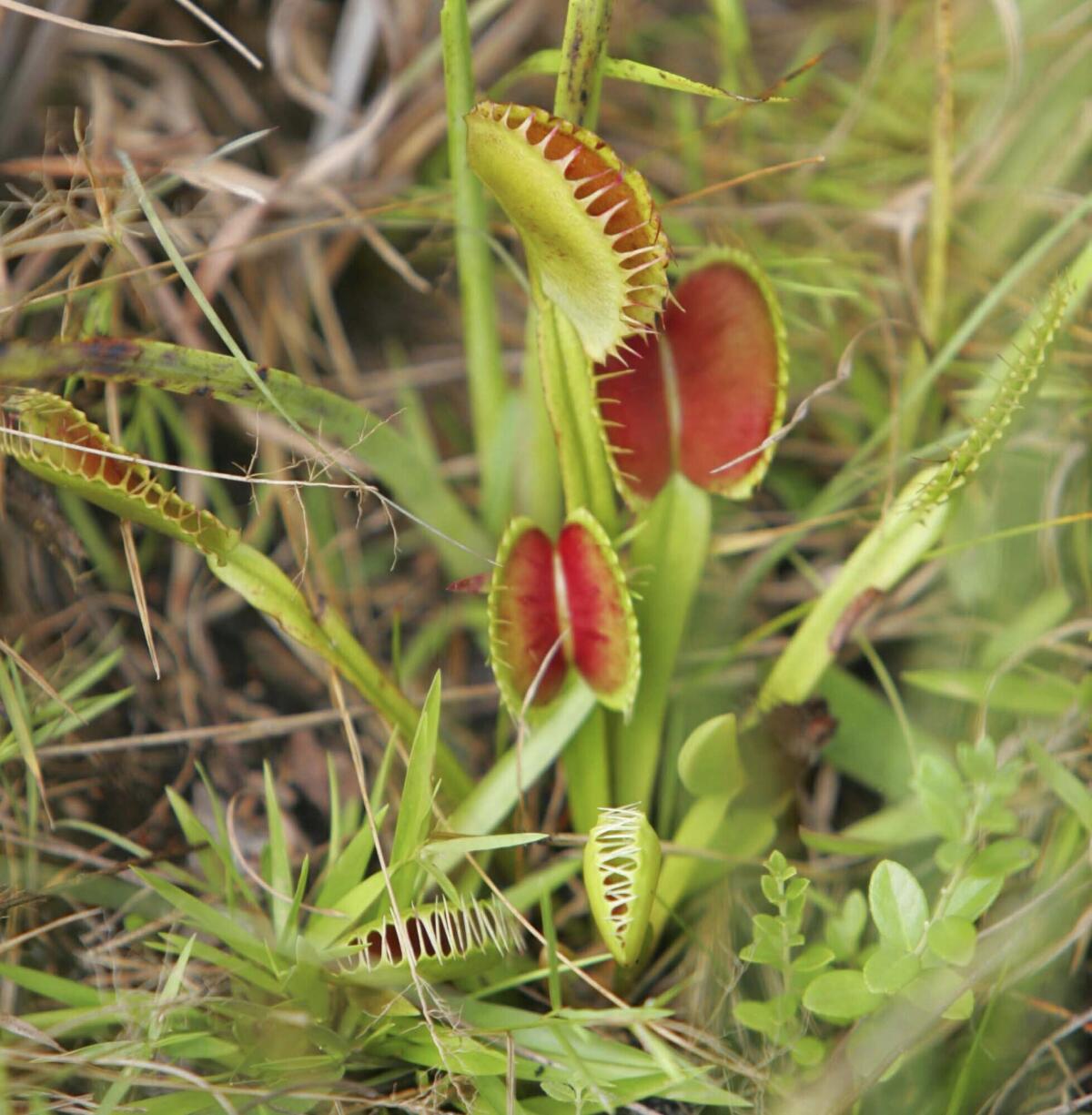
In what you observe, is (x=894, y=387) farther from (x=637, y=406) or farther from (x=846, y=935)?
(x=846, y=935)

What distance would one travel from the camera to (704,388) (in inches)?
31.4

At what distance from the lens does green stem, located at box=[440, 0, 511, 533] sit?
2.45ft

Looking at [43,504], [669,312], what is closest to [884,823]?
[669,312]

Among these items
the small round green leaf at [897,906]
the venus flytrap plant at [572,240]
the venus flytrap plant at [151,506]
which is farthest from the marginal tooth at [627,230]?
the small round green leaf at [897,906]

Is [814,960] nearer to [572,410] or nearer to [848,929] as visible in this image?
[848,929]

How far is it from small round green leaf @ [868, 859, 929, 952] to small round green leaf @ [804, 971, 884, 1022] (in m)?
0.04

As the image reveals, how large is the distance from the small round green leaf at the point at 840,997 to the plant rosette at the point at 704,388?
34cm

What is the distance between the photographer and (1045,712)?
829 mm

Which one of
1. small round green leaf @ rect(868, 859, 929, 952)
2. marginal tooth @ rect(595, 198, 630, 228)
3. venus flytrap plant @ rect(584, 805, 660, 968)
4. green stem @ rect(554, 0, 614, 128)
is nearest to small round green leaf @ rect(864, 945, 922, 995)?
small round green leaf @ rect(868, 859, 929, 952)

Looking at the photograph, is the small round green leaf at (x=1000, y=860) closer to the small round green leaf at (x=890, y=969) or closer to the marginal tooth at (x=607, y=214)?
the small round green leaf at (x=890, y=969)

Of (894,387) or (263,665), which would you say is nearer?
(894,387)

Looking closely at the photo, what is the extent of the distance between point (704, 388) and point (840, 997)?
1.44 ft

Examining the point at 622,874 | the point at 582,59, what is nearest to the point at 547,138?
the point at 582,59

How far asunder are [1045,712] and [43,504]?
833mm
